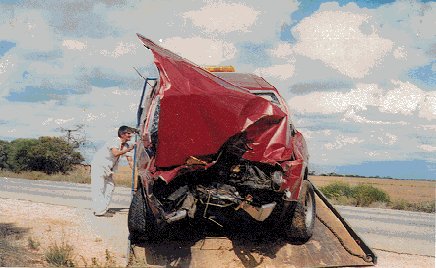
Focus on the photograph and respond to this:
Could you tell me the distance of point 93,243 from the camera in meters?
7.86

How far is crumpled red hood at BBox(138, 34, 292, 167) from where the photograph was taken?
5.43 metres

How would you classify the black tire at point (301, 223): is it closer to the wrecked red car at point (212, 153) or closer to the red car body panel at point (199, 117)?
the wrecked red car at point (212, 153)

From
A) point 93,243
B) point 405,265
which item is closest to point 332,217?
point 405,265

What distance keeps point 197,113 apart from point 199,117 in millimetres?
51

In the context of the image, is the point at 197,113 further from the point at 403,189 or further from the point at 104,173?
the point at 403,189

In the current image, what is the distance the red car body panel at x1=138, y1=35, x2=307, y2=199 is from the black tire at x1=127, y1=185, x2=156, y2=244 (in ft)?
3.82

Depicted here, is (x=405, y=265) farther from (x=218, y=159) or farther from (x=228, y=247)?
(x=218, y=159)

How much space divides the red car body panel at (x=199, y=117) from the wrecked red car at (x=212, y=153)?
11mm

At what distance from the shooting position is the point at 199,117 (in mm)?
5512

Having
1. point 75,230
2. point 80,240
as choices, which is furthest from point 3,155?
point 80,240

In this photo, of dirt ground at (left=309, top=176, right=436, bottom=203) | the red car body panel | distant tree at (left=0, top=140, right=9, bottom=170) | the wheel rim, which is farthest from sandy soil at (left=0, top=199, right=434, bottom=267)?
distant tree at (left=0, top=140, right=9, bottom=170)

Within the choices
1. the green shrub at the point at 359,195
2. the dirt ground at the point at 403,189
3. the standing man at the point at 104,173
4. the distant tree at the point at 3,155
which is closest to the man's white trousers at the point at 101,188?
the standing man at the point at 104,173

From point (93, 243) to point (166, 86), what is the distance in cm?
362

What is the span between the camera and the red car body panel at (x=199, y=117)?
17.8 feet
